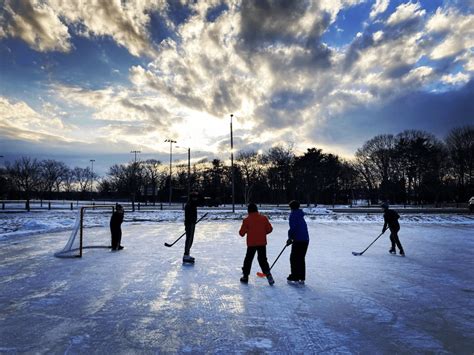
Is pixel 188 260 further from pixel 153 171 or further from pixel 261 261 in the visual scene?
pixel 153 171

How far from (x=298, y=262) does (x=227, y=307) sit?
2265 mm

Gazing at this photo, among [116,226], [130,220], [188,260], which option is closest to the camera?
[188,260]

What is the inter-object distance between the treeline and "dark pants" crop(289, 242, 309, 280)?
38.4 m

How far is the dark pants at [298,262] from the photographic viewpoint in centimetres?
677

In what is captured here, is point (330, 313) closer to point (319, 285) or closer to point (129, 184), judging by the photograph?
point (319, 285)

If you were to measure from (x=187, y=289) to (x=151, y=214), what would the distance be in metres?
25.2

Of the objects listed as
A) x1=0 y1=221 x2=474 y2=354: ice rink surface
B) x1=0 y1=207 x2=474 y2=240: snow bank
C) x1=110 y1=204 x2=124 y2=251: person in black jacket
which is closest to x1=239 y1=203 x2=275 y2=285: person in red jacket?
x1=0 y1=221 x2=474 y2=354: ice rink surface

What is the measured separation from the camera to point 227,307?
5082 mm

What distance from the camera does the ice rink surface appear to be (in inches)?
147

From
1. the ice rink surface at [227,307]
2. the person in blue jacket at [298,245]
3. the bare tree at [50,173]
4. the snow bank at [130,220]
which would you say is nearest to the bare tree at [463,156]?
the snow bank at [130,220]

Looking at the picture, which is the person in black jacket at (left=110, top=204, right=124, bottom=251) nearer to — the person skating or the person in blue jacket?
the person skating

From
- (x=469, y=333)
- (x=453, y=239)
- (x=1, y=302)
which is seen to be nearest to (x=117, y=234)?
(x=1, y=302)

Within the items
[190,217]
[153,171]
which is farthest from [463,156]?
[153,171]

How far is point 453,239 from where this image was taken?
15172mm
